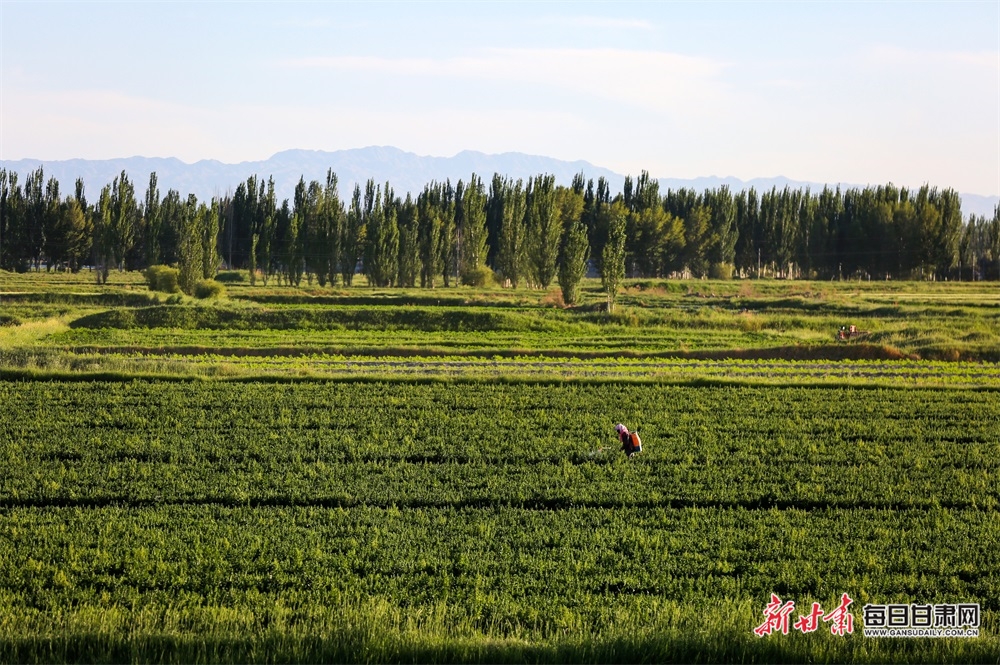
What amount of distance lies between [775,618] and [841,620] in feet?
2.30

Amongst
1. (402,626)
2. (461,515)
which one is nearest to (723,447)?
(461,515)

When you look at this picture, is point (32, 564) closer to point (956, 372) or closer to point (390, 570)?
point (390, 570)

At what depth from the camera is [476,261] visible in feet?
276

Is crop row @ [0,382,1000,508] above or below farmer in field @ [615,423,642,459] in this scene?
below

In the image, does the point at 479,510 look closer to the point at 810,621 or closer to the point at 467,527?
the point at 467,527

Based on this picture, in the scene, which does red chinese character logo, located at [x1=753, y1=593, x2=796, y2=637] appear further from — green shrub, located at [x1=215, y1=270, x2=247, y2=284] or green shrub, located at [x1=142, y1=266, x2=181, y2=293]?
green shrub, located at [x1=215, y1=270, x2=247, y2=284]

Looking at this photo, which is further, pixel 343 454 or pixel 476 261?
pixel 476 261

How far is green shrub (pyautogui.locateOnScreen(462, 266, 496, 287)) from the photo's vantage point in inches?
3226

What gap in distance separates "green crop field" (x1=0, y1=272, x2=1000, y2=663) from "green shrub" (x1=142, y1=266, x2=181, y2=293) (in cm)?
3522

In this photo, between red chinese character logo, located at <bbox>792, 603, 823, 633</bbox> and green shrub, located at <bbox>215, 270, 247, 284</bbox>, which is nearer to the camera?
red chinese character logo, located at <bbox>792, 603, 823, 633</bbox>

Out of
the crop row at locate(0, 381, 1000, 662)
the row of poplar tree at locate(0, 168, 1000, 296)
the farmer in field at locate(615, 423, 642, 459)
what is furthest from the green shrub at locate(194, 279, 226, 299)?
the farmer in field at locate(615, 423, 642, 459)

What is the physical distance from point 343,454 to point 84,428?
574 centimetres

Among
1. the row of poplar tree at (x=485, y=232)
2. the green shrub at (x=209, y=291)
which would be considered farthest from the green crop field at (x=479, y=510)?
the row of poplar tree at (x=485, y=232)

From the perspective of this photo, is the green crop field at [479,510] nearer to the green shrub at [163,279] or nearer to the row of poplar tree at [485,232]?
the green shrub at [163,279]
